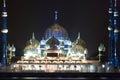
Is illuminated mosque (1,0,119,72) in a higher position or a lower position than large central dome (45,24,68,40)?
lower

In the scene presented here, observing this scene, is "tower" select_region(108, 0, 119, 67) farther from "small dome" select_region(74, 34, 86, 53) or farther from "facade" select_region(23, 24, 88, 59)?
"facade" select_region(23, 24, 88, 59)

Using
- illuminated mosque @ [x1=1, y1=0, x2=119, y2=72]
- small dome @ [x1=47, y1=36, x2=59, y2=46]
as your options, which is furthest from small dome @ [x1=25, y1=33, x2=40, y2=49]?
small dome @ [x1=47, y1=36, x2=59, y2=46]

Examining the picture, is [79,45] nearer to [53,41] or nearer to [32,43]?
[53,41]

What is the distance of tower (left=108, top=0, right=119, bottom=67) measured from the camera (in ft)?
110

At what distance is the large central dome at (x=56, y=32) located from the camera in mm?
38344

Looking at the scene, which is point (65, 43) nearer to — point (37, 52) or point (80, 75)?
point (37, 52)

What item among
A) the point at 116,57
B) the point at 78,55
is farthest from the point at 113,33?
the point at 78,55

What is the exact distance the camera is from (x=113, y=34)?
34406 mm

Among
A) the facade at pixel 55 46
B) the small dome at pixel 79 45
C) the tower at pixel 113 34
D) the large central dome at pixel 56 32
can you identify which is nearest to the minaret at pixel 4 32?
the facade at pixel 55 46

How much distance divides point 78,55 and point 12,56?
13.9 feet

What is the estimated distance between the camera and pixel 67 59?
36.0 meters

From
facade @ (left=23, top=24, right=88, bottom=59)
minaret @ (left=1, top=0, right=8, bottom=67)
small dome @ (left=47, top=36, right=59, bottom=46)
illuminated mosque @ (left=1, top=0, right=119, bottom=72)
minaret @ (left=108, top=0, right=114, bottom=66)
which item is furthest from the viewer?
small dome @ (left=47, top=36, right=59, bottom=46)

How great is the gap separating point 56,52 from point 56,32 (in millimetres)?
2679

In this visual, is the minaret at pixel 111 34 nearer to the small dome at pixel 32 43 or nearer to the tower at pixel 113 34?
the tower at pixel 113 34
